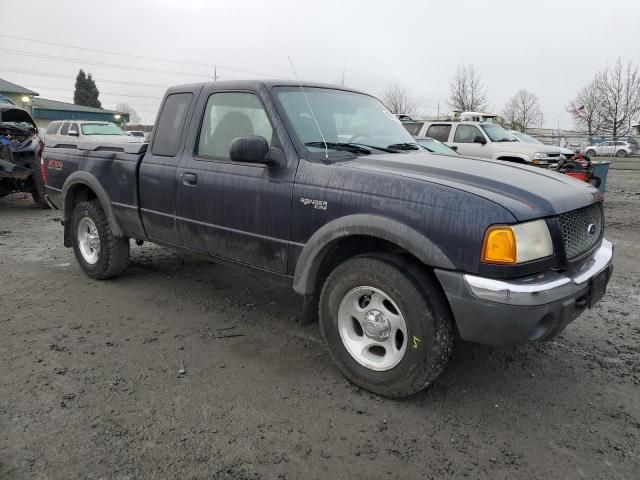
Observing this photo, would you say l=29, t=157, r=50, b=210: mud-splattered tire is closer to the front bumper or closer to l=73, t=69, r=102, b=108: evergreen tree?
the front bumper

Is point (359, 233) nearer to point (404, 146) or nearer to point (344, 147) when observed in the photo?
point (344, 147)

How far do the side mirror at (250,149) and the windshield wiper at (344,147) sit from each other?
31cm

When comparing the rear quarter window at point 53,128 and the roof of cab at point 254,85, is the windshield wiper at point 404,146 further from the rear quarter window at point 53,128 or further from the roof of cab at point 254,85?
the rear quarter window at point 53,128

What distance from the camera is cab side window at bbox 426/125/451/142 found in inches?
551

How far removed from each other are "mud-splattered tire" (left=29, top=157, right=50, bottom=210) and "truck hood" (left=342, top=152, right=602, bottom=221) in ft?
28.6

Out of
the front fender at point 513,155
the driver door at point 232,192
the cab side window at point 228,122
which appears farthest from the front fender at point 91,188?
the front fender at point 513,155

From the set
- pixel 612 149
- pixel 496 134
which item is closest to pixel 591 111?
pixel 612 149

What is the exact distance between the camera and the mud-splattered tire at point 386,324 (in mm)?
2691

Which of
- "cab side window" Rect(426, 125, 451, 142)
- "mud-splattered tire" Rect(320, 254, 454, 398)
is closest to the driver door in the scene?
"mud-splattered tire" Rect(320, 254, 454, 398)

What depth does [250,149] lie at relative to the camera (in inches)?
125

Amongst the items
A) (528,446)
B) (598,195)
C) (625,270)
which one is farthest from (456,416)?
(625,270)

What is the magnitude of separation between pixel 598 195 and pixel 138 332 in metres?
3.49

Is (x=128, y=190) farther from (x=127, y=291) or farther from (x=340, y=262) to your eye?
(x=340, y=262)

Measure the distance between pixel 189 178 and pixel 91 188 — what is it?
5.37 ft
